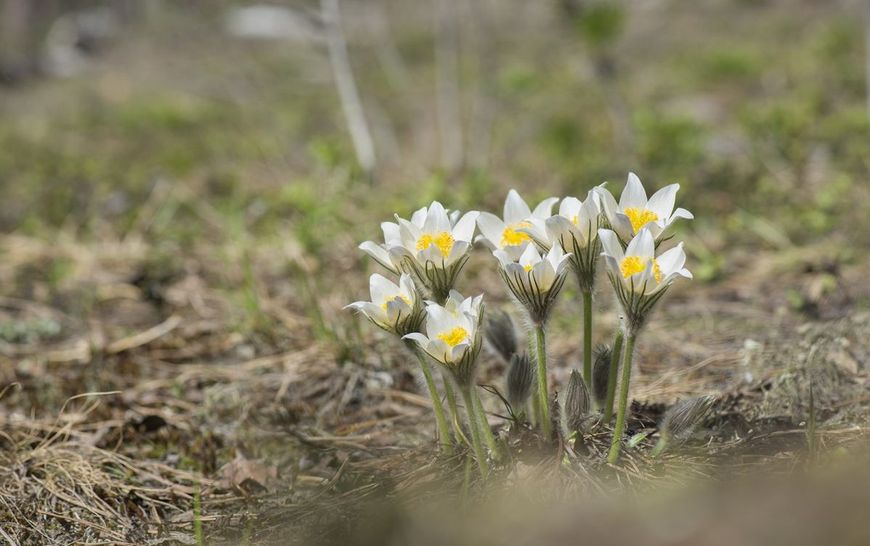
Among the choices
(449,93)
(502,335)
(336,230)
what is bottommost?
(502,335)

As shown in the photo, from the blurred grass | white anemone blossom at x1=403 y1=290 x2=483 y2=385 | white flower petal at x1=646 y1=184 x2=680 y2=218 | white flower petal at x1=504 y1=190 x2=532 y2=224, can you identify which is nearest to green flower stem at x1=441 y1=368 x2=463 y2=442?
white anemone blossom at x1=403 y1=290 x2=483 y2=385

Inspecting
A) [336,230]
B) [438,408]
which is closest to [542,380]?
[438,408]

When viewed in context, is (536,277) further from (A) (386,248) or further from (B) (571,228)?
(A) (386,248)

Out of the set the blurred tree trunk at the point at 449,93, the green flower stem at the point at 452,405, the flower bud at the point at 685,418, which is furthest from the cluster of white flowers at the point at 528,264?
the blurred tree trunk at the point at 449,93

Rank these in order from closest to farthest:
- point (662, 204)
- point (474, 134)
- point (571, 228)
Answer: point (571, 228)
point (662, 204)
point (474, 134)

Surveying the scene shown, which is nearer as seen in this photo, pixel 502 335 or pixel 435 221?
pixel 435 221

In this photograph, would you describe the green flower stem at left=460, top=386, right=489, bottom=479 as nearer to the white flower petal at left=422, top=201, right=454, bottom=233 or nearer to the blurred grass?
the white flower petal at left=422, top=201, right=454, bottom=233

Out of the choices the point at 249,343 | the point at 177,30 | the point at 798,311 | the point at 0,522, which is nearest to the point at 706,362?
the point at 798,311
